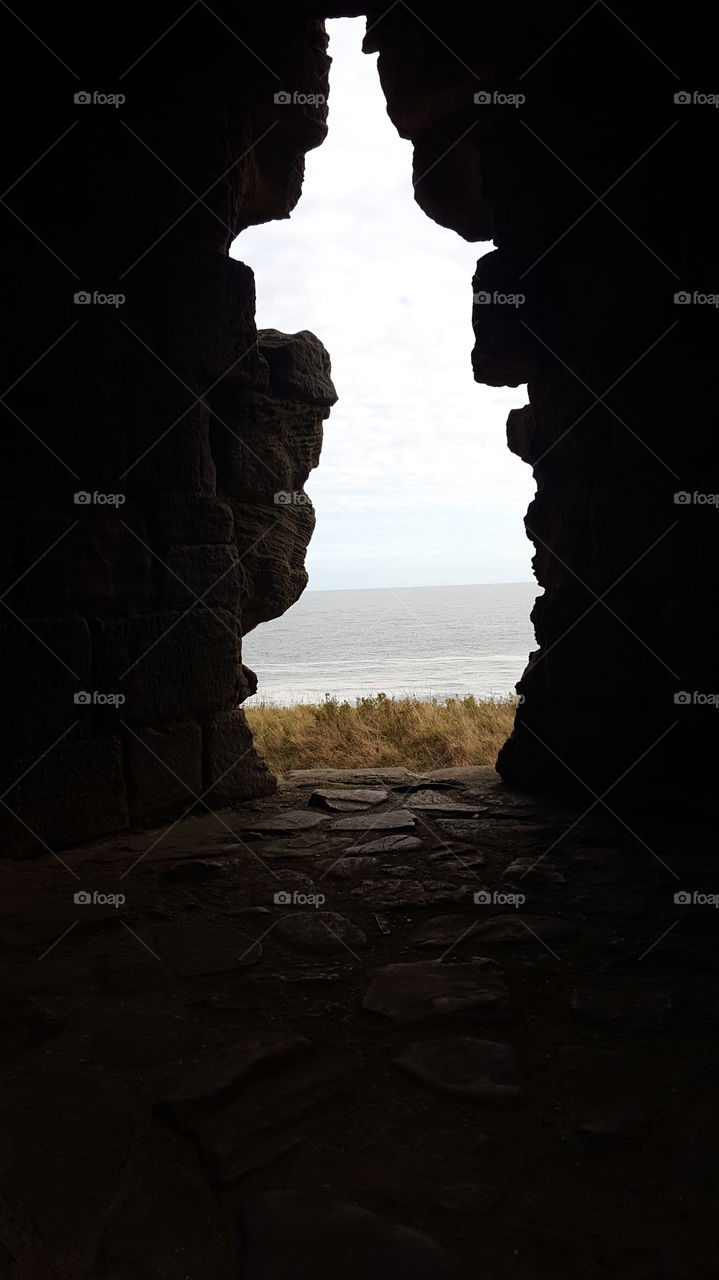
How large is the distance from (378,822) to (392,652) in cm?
3607

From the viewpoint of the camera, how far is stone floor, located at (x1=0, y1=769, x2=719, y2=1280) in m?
1.54

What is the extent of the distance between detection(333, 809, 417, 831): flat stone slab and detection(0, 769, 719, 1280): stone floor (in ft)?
1.69

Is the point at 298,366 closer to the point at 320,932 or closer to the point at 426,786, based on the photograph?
the point at 426,786

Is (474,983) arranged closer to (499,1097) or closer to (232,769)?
(499,1097)

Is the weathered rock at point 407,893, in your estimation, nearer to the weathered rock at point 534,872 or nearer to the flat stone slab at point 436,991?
the weathered rock at point 534,872

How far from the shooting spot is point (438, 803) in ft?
15.8

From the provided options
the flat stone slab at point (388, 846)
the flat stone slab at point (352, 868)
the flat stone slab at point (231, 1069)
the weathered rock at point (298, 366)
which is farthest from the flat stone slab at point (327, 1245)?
the weathered rock at point (298, 366)

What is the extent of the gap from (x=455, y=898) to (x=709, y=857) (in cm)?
126

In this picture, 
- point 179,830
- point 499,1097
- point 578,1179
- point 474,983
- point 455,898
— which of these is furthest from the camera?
point 179,830

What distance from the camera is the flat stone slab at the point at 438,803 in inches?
183

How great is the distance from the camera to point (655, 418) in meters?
4.47

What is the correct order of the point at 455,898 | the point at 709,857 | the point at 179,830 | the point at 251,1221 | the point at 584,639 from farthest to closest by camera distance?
1. the point at 584,639
2. the point at 179,830
3. the point at 709,857
4. the point at 455,898
5. the point at 251,1221

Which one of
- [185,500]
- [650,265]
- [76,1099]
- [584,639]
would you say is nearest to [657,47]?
[650,265]

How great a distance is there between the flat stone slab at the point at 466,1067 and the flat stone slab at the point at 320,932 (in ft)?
2.26
